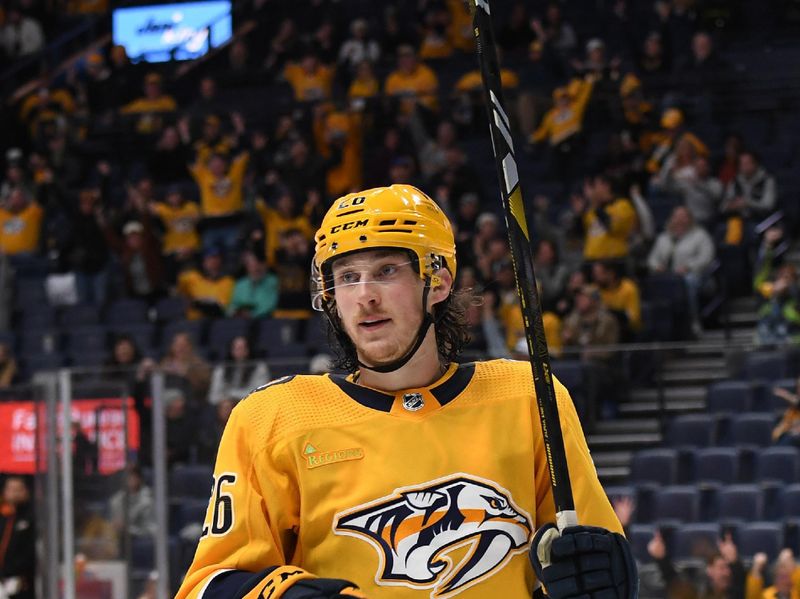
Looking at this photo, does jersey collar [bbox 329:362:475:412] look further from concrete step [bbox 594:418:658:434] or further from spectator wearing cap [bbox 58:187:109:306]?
spectator wearing cap [bbox 58:187:109:306]

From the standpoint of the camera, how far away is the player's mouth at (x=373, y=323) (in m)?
2.71

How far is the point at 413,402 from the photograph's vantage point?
2719mm

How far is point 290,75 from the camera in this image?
41.9ft

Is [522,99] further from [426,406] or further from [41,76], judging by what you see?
[426,406]

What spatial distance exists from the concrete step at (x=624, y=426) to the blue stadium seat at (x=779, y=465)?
47 cm

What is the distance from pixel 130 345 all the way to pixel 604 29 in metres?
4.70

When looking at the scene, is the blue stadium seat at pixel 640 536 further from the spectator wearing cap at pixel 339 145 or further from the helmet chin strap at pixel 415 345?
the spectator wearing cap at pixel 339 145

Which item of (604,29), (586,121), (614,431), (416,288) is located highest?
(604,29)

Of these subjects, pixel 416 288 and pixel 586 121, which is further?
pixel 586 121

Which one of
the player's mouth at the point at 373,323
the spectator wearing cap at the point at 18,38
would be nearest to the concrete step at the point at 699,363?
the player's mouth at the point at 373,323

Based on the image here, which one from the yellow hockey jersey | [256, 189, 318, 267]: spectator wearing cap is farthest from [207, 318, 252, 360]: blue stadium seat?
the yellow hockey jersey

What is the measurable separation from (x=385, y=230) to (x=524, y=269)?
28cm

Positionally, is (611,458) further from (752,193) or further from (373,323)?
(373,323)

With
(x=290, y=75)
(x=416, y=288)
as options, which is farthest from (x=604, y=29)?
(x=416, y=288)
